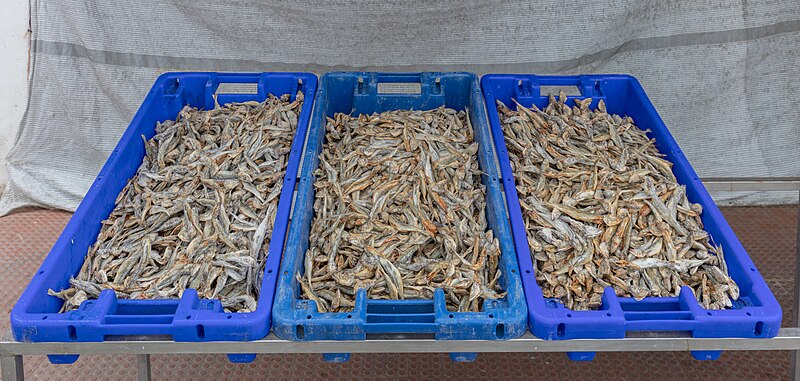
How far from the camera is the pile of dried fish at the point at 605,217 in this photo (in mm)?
2248

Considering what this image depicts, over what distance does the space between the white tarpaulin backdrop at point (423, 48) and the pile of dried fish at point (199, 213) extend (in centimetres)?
90

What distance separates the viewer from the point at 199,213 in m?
2.63

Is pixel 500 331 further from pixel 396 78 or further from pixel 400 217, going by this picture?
pixel 396 78

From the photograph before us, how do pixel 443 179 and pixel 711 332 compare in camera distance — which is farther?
pixel 443 179

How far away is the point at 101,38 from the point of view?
4.16 meters

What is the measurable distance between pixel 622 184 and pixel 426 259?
0.85m

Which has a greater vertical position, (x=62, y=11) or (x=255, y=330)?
(x=62, y=11)

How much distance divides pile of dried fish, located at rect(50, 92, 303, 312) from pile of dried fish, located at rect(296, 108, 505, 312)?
0.19m

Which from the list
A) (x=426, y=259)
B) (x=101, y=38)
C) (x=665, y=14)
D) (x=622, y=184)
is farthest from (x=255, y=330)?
(x=665, y=14)

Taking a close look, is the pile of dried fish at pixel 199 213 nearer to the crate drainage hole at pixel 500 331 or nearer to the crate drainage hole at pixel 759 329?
the crate drainage hole at pixel 500 331

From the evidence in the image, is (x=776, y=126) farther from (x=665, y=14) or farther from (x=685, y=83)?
(x=665, y=14)

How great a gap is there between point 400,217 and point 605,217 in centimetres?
69

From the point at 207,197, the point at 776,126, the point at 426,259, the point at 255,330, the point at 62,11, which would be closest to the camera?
the point at 255,330

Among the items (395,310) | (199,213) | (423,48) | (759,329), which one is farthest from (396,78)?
(759,329)
